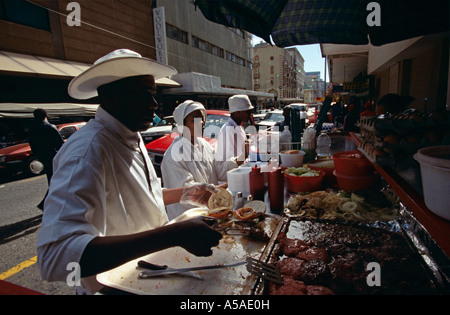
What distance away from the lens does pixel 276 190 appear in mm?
2244

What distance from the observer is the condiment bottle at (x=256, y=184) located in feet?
7.87

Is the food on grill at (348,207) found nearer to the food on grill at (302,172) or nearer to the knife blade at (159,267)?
the food on grill at (302,172)

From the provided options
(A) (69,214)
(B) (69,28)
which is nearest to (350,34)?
(A) (69,214)

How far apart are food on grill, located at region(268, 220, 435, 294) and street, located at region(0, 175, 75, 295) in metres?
2.85

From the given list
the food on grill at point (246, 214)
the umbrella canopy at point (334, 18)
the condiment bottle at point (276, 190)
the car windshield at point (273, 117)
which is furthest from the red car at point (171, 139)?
the car windshield at point (273, 117)

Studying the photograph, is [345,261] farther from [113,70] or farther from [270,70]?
[270,70]

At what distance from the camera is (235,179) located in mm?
2510

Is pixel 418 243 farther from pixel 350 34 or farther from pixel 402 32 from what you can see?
pixel 350 34

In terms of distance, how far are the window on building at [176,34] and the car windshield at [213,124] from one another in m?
19.0

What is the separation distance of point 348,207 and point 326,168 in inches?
38.8

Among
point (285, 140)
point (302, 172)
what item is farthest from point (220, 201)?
point (285, 140)

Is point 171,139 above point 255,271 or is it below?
above

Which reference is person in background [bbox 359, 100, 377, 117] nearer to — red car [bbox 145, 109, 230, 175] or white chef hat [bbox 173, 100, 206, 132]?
white chef hat [bbox 173, 100, 206, 132]

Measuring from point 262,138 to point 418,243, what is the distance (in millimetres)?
2264
